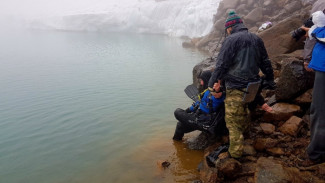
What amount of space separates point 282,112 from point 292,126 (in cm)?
43

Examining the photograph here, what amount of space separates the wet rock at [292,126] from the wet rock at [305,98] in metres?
0.52

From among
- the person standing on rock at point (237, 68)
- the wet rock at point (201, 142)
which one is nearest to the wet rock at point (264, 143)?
the person standing on rock at point (237, 68)

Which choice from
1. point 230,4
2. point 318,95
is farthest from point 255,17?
point 318,95

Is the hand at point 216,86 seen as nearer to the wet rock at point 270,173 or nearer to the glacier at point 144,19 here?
the wet rock at point 270,173

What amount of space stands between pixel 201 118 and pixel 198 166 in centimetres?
100

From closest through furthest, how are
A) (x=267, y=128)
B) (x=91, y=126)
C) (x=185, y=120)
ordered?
(x=267, y=128)
(x=185, y=120)
(x=91, y=126)

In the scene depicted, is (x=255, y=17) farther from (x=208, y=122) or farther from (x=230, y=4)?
(x=208, y=122)

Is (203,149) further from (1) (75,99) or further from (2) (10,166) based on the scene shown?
(1) (75,99)

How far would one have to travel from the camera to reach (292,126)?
446cm

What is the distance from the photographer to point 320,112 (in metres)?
3.46

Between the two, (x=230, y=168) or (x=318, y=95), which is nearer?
(x=318, y=95)

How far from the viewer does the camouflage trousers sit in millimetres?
4176

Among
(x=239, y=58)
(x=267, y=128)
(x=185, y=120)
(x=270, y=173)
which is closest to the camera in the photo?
(x=270, y=173)

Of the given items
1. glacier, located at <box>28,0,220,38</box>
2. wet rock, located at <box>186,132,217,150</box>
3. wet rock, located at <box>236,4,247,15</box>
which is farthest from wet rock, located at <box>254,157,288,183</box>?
glacier, located at <box>28,0,220,38</box>
